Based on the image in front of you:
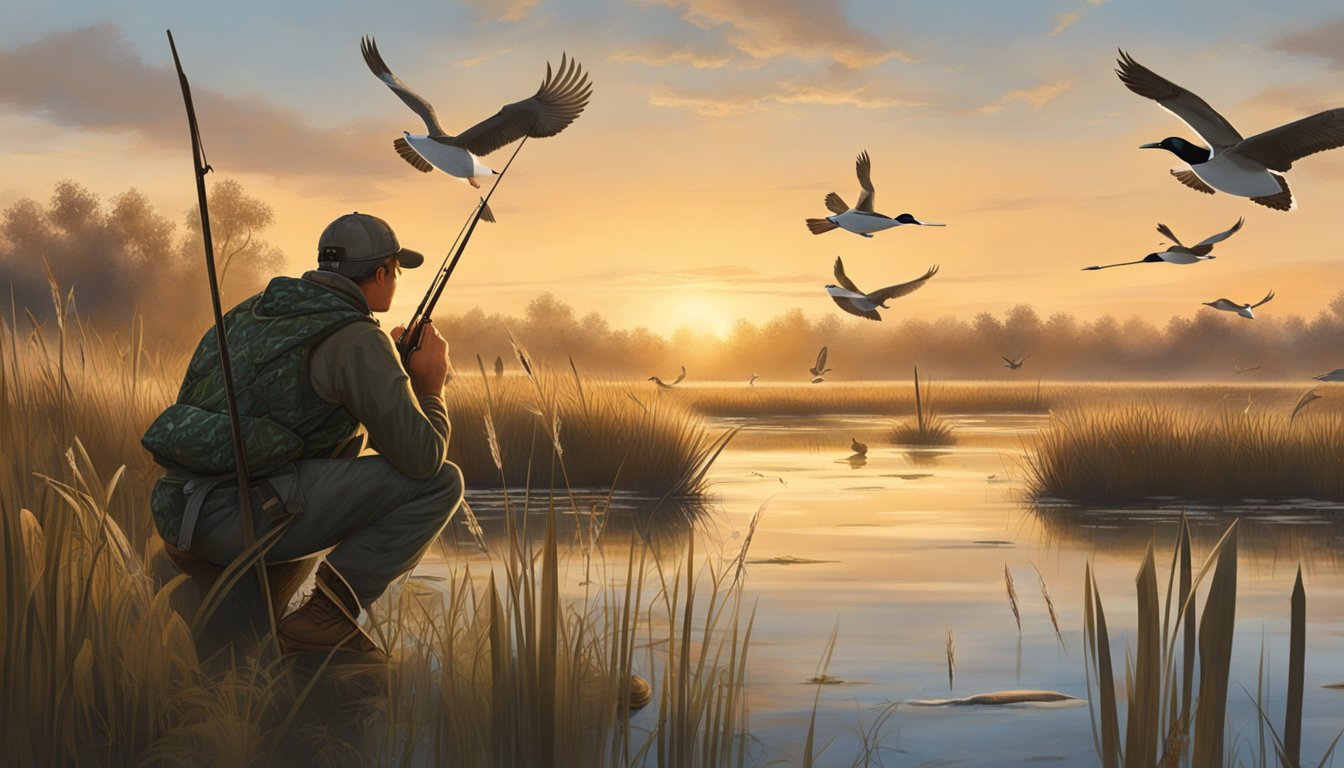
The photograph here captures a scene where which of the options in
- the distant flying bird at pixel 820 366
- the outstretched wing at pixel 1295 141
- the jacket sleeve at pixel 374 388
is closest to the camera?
the jacket sleeve at pixel 374 388

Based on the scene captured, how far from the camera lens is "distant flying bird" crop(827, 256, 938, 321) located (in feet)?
30.0

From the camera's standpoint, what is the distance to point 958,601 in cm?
623

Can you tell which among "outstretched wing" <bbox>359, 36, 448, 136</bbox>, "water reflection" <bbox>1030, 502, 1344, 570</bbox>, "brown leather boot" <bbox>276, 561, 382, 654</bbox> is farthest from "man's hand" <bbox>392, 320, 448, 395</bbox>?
"water reflection" <bbox>1030, 502, 1344, 570</bbox>

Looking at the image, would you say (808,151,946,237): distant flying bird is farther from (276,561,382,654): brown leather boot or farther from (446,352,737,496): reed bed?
(276,561,382,654): brown leather boot

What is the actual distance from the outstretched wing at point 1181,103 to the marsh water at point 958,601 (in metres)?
2.18

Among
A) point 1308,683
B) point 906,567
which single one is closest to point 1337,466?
point 906,567

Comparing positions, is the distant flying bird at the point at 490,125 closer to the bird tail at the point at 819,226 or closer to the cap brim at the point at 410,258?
the cap brim at the point at 410,258

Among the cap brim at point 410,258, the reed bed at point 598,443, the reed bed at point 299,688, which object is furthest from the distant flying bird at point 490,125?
the reed bed at point 598,443

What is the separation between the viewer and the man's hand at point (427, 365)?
13.8ft

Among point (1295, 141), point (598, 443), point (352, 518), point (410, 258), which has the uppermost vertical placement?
point (1295, 141)

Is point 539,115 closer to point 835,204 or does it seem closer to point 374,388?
point 374,388

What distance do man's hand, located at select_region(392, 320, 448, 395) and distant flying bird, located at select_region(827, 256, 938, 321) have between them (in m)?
5.18

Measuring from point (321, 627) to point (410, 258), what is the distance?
118 cm

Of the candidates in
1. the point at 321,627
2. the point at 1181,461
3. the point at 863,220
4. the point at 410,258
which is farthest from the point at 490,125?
the point at 1181,461
